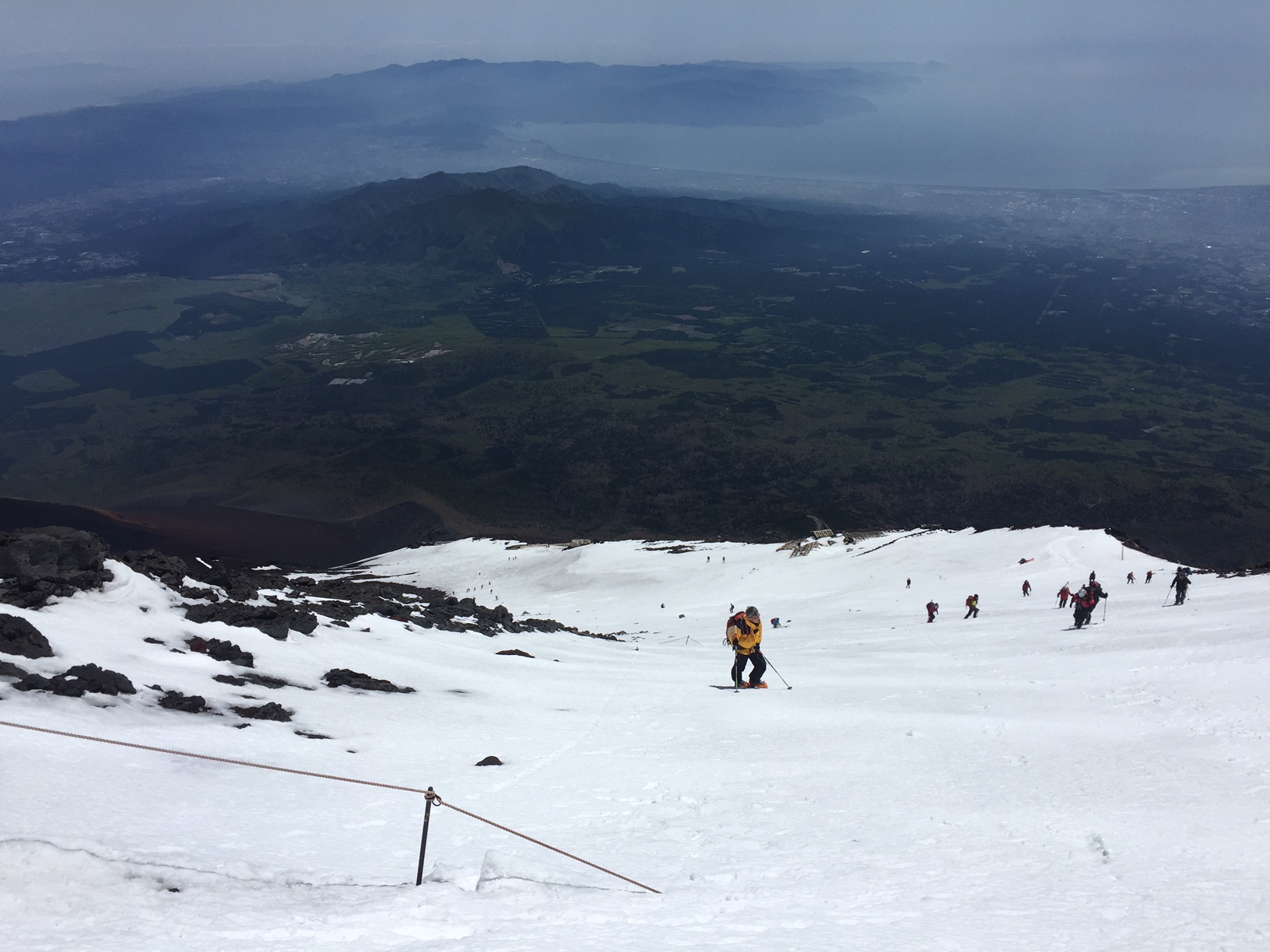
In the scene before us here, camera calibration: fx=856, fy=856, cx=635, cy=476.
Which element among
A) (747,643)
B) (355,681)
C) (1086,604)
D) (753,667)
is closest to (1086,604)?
(1086,604)

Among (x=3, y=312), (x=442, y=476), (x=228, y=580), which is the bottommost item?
(x=442, y=476)

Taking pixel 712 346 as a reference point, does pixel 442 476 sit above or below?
below

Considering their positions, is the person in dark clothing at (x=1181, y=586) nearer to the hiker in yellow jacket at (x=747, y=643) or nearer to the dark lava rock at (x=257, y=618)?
the hiker in yellow jacket at (x=747, y=643)

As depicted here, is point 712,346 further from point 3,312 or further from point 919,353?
point 3,312

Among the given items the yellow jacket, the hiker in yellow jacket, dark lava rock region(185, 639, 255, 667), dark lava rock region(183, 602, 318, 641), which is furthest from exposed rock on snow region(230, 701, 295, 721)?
the yellow jacket

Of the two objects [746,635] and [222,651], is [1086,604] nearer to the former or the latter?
[746,635]

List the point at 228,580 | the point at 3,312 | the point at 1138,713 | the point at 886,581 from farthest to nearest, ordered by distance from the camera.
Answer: the point at 3,312
the point at 886,581
the point at 228,580
the point at 1138,713

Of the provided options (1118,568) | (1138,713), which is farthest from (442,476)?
(1138,713)

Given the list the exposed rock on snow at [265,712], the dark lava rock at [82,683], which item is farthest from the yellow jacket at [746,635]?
the dark lava rock at [82,683]
